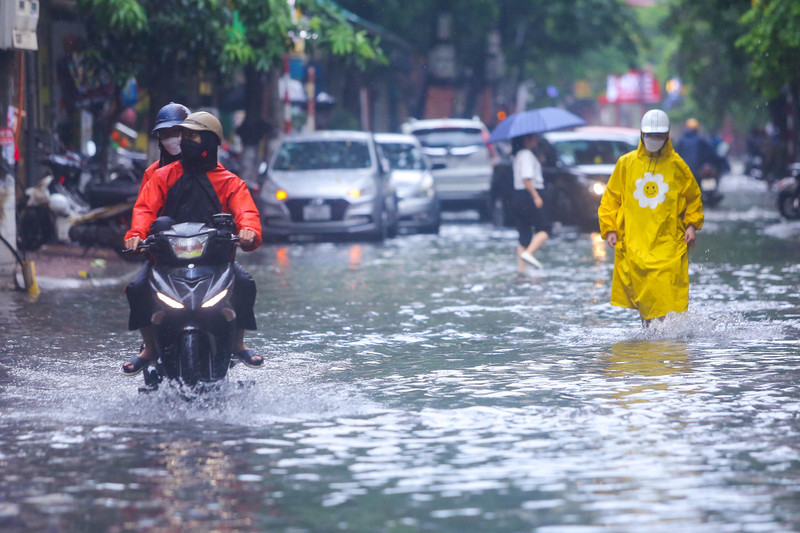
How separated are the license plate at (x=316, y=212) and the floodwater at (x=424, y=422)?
796 centimetres

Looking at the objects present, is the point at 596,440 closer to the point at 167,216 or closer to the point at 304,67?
the point at 167,216

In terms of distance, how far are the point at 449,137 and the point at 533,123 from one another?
1015 cm

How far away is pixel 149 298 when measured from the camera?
26.6 ft

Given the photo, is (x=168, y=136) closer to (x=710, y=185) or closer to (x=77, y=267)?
(x=77, y=267)

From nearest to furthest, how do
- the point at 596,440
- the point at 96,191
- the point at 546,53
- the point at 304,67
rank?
the point at 596,440, the point at 96,191, the point at 304,67, the point at 546,53

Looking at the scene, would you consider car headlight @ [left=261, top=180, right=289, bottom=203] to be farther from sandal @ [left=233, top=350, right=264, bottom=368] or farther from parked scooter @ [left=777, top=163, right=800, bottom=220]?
sandal @ [left=233, top=350, right=264, bottom=368]

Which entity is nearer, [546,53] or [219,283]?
[219,283]

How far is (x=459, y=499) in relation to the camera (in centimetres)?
580

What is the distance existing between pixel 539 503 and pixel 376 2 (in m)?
34.6

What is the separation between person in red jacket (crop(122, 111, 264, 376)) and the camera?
8.10m

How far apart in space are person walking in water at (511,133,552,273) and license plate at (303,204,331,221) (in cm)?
495

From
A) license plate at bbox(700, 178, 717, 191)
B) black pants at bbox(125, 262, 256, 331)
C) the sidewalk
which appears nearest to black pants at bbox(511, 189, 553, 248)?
the sidewalk

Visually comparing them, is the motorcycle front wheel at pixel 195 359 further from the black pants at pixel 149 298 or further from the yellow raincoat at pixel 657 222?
the yellow raincoat at pixel 657 222

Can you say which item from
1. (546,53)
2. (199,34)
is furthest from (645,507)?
(546,53)
